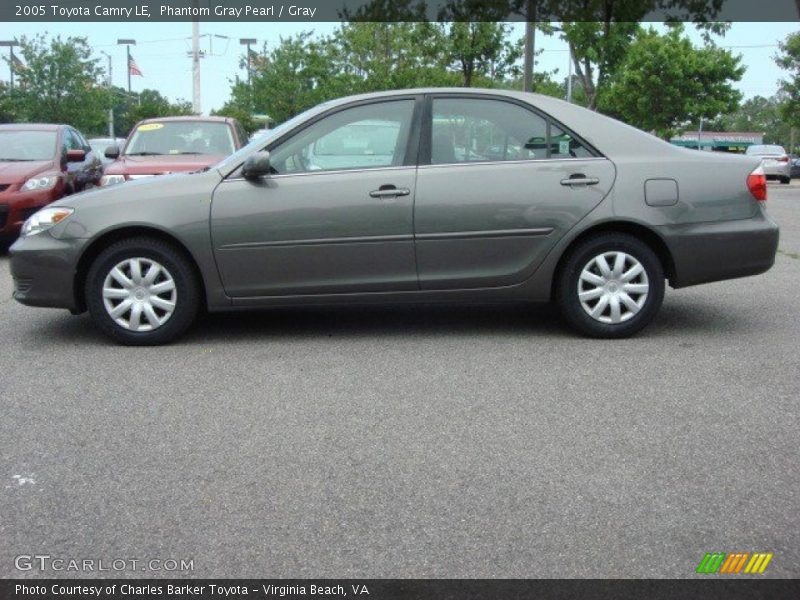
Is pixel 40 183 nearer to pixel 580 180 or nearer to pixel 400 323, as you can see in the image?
pixel 400 323

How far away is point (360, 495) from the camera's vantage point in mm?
3631

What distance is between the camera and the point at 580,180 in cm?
→ 606

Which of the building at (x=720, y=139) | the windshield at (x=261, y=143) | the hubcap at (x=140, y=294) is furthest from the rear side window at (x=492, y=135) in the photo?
the building at (x=720, y=139)

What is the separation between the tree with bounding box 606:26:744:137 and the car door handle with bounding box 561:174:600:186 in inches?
1560

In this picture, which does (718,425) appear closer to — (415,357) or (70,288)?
(415,357)

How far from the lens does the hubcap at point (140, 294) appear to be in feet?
19.8

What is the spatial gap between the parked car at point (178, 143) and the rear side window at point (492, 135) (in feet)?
17.6

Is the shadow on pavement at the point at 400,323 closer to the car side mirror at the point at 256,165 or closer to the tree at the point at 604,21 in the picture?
the car side mirror at the point at 256,165

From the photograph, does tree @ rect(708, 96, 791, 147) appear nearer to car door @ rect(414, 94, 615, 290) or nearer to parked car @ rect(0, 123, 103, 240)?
parked car @ rect(0, 123, 103, 240)

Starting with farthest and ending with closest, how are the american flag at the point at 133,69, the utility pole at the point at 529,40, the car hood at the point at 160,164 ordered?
the american flag at the point at 133,69, the utility pole at the point at 529,40, the car hood at the point at 160,164

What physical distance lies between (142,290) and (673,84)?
42.7m

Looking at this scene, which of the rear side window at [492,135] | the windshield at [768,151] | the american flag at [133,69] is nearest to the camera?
the rear side window at [492,135]

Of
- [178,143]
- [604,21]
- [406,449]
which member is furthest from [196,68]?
[406,449]

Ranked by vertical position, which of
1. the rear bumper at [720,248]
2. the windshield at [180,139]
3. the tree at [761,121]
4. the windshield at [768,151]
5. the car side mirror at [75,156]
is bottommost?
the rear bumper at [720,248]
